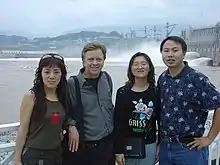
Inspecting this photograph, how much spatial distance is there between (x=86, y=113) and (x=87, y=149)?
198 millimetres

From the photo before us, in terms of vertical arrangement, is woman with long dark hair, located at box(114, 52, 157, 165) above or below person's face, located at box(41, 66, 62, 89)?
below

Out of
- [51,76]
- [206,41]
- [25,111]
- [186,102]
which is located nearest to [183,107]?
[186,102]

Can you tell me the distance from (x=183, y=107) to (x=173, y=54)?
279mm

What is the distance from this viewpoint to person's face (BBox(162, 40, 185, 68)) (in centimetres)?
204

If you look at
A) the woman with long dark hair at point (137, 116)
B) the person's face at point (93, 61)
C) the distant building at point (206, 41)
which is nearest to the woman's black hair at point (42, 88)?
the person's face at point (93, 61)

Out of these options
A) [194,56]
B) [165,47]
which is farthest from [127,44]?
[165,47]

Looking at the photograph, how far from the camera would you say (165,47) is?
81.5 inches

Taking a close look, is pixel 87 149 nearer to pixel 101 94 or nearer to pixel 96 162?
pixel 96 162

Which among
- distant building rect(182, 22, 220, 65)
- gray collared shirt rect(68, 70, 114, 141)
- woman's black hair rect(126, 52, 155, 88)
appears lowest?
distant building rect(182, 22, 220, 65)

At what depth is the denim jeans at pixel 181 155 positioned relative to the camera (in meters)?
2.06

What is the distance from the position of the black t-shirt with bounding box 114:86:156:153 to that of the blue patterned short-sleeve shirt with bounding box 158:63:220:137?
69 mm

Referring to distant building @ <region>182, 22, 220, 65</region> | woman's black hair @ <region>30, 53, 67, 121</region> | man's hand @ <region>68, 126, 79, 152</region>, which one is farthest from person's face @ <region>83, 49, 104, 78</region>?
distant building @ <region>182, 22, 220, 65</region>

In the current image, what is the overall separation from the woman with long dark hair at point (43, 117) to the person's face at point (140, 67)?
0.39 meters

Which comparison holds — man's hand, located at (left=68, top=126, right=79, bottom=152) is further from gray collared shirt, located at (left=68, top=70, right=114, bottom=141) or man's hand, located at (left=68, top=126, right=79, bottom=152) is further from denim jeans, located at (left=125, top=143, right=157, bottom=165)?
denim jeans, located at (left=125, top=143, right=157, bottom=165)
